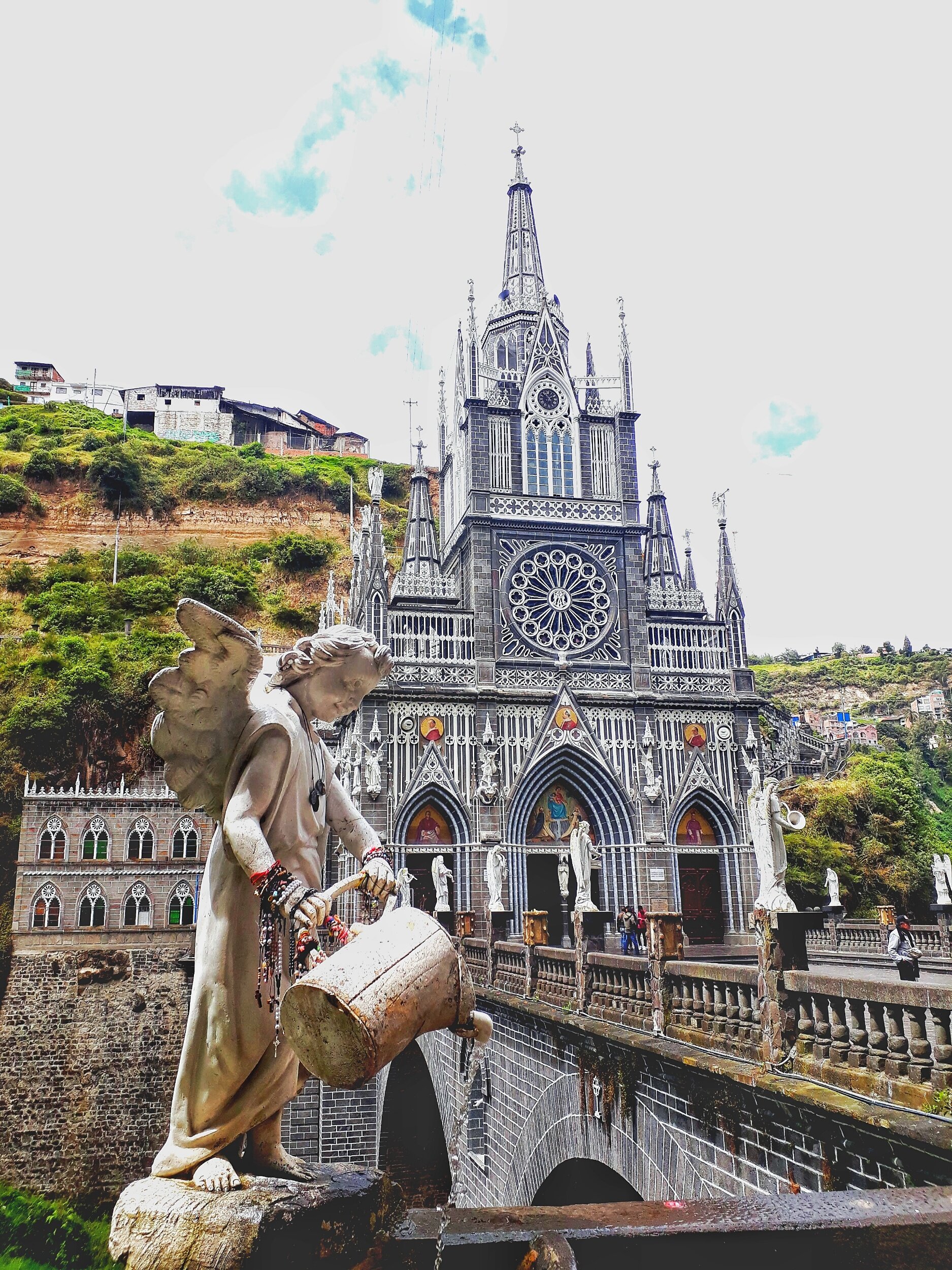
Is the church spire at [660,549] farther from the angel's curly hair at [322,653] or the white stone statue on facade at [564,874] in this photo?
the angel's curly hair at [322,653]

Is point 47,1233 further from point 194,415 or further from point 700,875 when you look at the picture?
point 194,415

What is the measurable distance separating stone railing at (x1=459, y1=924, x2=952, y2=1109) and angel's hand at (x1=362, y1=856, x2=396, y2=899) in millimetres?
3370

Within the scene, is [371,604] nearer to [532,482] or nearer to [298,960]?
[532,482]

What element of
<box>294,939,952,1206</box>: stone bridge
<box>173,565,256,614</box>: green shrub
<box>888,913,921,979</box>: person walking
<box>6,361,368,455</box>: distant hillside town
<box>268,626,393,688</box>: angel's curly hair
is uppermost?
<box>6,361,368,455</box>: distant hillside town

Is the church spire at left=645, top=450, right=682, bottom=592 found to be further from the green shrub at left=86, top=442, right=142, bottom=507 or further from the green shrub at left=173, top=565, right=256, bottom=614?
the green shrub at left=86, top=442, right=142, bottom=507

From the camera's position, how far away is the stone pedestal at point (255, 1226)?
8.01ft

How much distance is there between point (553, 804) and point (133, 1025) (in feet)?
51.4

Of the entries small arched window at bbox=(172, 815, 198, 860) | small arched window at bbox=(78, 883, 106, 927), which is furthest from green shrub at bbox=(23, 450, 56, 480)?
small arched window at bbox=(78, 883, 106, 927)

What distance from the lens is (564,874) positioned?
25.8 meters

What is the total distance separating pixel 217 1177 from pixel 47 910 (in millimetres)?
33035

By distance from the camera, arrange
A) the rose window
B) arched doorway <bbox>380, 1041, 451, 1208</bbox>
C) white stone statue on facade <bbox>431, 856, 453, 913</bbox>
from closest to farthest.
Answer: arched doorway <bbox>380, 1041, 451, 1208</bbox> → white stone statue on facade <bbox>431, 856, 453, 913</bbox> → the rose window

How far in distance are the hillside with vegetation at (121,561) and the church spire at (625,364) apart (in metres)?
23.2

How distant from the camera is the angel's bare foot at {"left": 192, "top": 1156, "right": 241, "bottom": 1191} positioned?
2.75 metres

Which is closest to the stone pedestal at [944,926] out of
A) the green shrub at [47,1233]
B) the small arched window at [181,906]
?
the green shrub at [47,1233]
